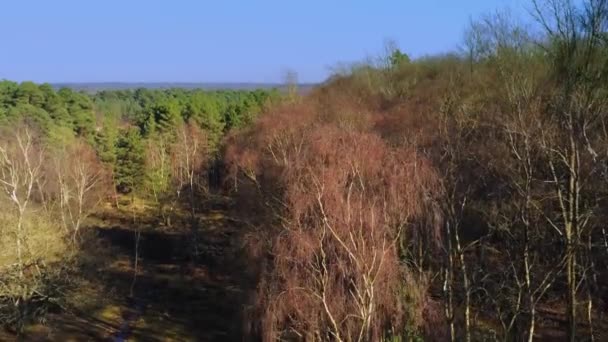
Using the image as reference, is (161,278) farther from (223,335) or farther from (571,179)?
(571,179)

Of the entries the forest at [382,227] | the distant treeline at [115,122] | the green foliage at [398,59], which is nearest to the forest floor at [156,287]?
the forest at [382,227]

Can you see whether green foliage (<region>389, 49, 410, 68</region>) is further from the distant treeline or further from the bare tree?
the bare tree

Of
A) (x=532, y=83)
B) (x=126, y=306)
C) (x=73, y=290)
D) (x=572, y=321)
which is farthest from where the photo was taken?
(x=126, y=306)

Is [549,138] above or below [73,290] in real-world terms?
above

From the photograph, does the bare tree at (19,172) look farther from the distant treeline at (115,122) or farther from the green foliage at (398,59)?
the green foliage at (398,59)

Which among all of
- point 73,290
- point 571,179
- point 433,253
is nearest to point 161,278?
point 73,290

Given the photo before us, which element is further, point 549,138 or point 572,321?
point 549,138

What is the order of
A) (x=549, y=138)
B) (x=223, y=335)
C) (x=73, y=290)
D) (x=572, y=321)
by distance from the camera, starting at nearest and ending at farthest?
(x=572, y=321), (x=549, y=138), (x=223, y=335), (x=73, y=290)

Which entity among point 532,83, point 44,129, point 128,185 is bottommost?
point 128,185
